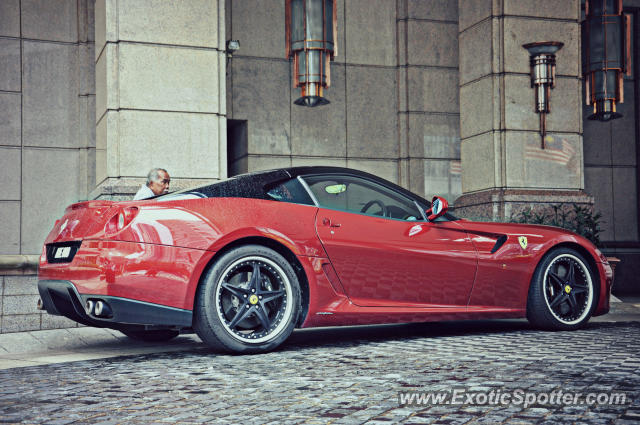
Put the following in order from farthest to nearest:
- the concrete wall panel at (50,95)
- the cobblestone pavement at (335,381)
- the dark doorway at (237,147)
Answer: the dark doorway at (237,147) → the concrete wall panel at (50,95) → the cobblestone pavement at (335,381)

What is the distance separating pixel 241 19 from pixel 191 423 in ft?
29.6

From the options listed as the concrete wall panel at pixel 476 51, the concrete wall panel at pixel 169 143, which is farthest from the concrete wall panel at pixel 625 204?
the concrete wall panel at pixel 169 143

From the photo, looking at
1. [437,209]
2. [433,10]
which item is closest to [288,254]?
[437,209]

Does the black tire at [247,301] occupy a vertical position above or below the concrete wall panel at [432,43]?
below

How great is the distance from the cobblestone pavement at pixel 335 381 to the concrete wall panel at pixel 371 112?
6319 millimetres

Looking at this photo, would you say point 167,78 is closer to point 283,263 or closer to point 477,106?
point 283,263

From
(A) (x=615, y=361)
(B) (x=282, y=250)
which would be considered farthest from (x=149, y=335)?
(A) (x=615, y=361)

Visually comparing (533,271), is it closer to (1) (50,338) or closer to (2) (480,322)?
(2) (480,322)

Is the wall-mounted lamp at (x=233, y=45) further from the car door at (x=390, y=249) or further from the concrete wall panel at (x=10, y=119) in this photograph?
the car door at (x=390, y=249)

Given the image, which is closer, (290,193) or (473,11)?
(290,193)

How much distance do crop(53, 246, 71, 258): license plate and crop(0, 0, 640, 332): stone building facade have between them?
2.36 m

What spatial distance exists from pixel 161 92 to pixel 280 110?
307cm

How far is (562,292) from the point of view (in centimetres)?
630

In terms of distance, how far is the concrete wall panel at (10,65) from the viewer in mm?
10422
